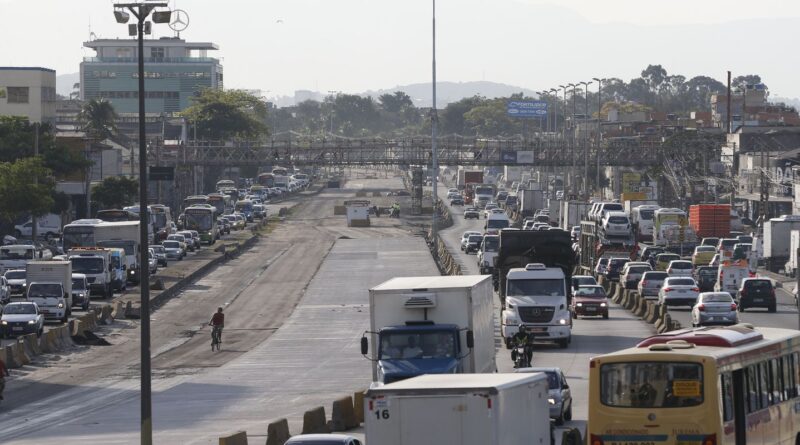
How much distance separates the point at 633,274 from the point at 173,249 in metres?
34.9

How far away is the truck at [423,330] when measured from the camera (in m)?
30.5

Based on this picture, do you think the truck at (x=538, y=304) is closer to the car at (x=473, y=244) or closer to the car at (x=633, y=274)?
the car at (x=633, y=274)

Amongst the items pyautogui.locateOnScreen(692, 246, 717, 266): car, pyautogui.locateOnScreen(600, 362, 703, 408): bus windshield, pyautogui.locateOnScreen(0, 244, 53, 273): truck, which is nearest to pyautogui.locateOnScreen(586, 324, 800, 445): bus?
pyautogui.locateOnScreen(600, 362, 703, 408): bus windshield

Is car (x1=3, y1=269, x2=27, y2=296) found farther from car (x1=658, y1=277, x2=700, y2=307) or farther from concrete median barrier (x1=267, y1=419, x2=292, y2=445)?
concrete median barrier (x1=267, y1=419, x2=292, y2=445)

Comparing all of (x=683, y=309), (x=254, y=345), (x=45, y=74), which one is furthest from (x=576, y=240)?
(x=45, y=74)

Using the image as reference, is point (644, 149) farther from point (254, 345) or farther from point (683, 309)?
point (254, 345)

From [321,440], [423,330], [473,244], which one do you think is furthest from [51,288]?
[473,244]

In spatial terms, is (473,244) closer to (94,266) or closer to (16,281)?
(94,266)

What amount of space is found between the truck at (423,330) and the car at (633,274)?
43.9m

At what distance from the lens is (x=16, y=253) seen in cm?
7938

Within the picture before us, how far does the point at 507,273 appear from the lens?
53.4m

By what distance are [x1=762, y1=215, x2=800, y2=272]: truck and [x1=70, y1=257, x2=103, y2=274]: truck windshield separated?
36.7m

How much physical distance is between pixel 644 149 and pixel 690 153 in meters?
7.96

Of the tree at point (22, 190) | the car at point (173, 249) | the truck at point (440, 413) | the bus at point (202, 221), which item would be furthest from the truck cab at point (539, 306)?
the bus at point (202, 221)
